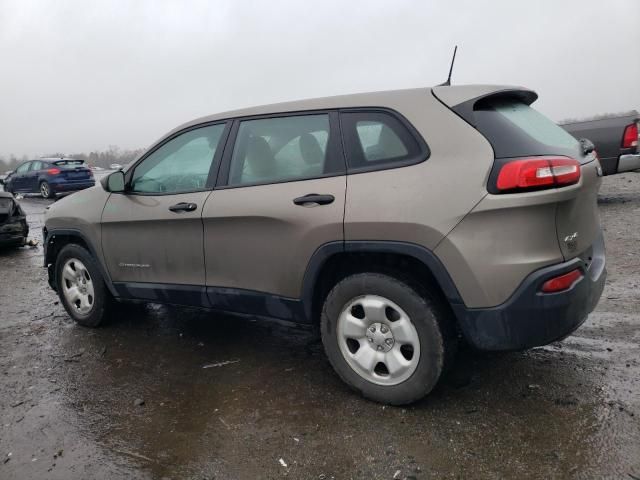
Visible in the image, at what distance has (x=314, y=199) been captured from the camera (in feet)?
9.38

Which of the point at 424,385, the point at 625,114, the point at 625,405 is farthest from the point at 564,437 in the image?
the point at 625,114

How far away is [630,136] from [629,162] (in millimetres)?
414

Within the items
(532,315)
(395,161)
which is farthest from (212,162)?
(532,315)

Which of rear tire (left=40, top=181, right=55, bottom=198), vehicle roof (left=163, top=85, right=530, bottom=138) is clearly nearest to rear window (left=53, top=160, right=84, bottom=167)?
rear tire (left=40, top=181, right=55, bottom=198)

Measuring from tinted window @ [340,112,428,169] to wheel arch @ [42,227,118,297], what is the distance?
2.40 m

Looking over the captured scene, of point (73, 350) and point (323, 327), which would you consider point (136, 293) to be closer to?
point (73, 350)

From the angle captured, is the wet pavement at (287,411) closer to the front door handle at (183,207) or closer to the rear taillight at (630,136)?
the front door handle at (183,207)

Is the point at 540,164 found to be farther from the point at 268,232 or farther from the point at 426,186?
the point at 268,232

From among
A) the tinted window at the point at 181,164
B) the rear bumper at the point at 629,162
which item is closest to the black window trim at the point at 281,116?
the tinted window at the point at 181,164

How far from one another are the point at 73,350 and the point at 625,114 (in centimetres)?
878

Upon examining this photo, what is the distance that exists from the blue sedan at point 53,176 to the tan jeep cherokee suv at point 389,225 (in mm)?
15794

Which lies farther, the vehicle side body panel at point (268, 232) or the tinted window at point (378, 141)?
the vehicle side body panel at point (268, 232)

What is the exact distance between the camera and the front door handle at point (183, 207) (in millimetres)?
3391

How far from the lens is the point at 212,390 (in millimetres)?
3166
